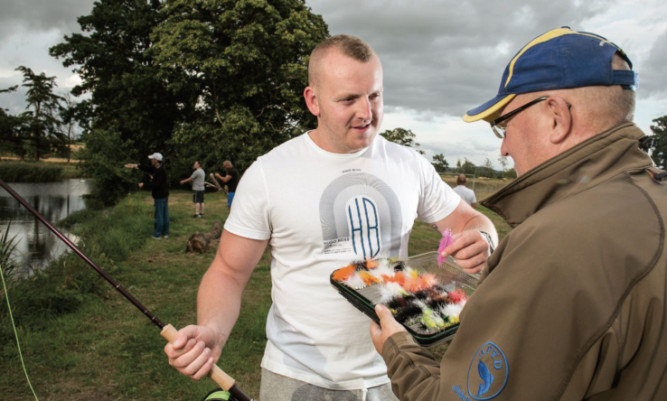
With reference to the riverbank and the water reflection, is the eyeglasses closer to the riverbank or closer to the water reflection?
the riverbank

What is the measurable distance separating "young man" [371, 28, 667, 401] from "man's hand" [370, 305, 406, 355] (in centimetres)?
36

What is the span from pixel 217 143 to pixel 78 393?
2181 cm

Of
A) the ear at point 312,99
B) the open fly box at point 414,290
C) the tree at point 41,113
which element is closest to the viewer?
the open fly box at point 414,290

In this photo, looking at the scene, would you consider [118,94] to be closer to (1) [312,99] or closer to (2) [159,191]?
(2) [159,191]

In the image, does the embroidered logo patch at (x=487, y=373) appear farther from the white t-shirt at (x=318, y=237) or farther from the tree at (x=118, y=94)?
the tree at (x=118, y=94)

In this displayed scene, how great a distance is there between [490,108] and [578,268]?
2.40 feet

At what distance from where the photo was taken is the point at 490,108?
1.52 m

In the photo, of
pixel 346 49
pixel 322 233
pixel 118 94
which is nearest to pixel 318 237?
pixel 322 233

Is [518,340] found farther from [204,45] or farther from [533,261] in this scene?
[204,45]

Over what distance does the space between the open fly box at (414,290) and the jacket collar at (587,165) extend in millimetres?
789

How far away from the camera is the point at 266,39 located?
82.5 feet

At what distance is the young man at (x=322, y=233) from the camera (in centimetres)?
222

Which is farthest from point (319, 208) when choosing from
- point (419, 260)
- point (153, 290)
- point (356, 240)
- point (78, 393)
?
point (153, 290)

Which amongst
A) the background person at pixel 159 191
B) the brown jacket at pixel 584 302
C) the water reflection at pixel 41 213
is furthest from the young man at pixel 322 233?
the background person at pixel 159 191
